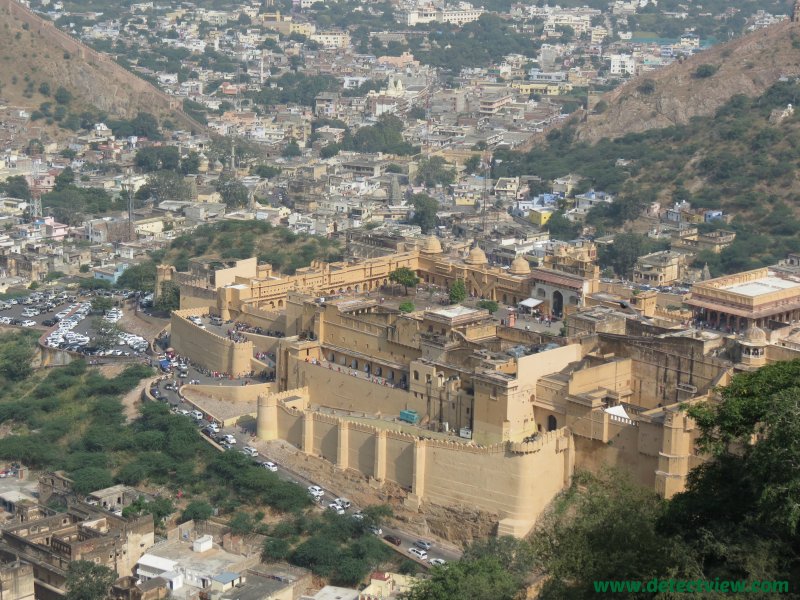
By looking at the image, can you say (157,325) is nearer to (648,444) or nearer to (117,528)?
(117,528)

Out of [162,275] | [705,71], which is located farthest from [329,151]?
[162,275]

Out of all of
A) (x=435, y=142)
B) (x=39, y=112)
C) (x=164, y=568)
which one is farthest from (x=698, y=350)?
(x=39, y=112)

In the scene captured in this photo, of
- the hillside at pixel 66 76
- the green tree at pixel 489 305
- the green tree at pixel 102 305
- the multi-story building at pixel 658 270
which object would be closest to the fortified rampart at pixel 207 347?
the green tree at pixel 102 305

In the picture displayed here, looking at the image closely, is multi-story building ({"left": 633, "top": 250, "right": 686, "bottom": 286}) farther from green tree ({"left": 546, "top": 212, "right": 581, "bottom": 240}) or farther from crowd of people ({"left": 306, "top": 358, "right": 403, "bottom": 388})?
crowd of people ({"left": 306, "top": 358, "right": 403, "bottom": 388})

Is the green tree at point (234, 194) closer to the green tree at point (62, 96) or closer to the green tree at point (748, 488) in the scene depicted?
the green tree at point (62, 96)

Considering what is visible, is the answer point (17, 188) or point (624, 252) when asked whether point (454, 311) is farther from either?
point (17, 188)
